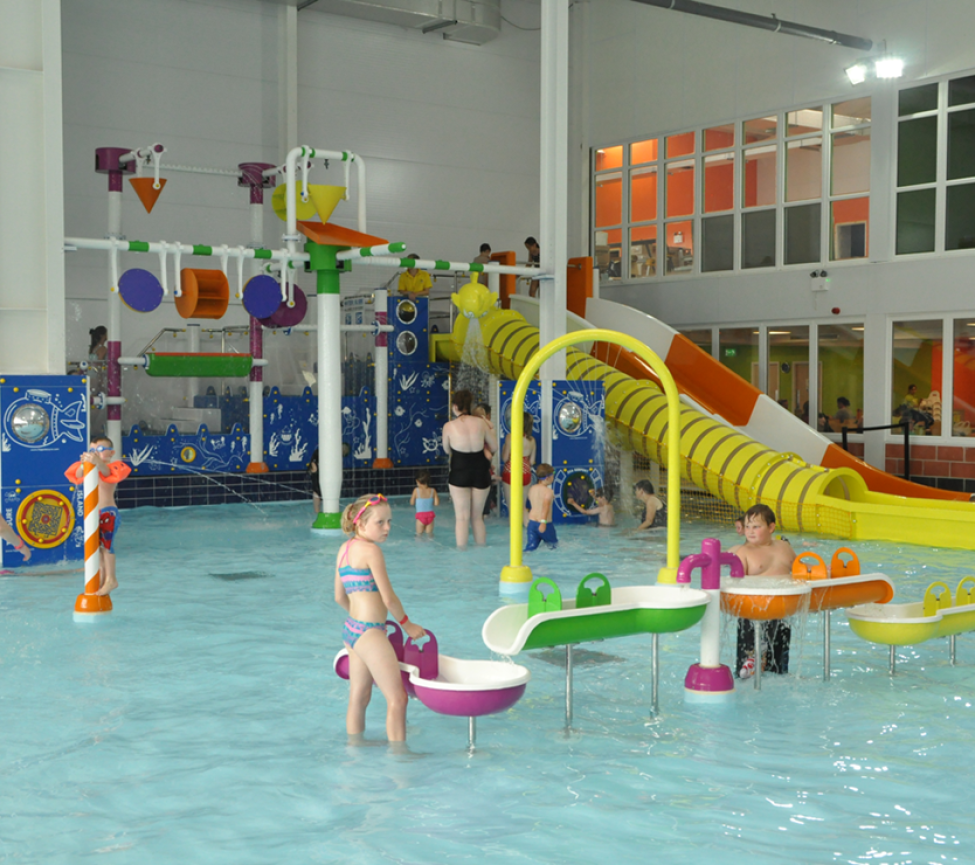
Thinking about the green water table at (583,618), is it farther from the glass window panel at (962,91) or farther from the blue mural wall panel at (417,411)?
the glass window panel at (962,91)

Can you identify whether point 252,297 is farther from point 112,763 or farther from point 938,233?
point 938,233

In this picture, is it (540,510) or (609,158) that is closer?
(540,510)

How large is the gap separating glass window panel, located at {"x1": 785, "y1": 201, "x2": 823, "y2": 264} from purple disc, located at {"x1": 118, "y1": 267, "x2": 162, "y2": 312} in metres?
9.99

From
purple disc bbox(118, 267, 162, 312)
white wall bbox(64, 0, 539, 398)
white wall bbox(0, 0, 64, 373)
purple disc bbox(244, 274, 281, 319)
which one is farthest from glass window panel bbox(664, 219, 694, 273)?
white wall bbox(0, 0, 64, 373)

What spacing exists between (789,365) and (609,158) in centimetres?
551

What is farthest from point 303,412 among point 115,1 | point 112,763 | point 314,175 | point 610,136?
point 112,763

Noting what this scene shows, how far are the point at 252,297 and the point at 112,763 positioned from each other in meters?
6.89

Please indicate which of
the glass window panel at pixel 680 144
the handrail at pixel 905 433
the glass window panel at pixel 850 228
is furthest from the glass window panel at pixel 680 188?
the handrail at pixel 905 433

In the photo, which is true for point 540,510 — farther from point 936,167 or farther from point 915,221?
point 936,167

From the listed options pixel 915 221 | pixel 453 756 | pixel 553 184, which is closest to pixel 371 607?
pixel 453 756

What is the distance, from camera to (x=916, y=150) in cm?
1460

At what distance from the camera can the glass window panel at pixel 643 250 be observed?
60.5 feet

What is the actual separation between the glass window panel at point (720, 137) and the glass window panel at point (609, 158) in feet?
6.61

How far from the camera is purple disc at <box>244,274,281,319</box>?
10.8m
